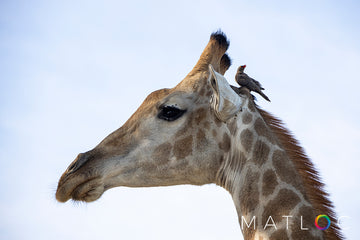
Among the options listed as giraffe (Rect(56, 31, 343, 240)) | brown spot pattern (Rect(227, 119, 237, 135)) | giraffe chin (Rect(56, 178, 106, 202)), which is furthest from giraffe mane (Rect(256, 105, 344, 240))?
giraffe chin (Rect(56, 178, 106, 202))

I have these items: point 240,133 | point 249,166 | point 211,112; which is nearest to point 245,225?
point 249,166

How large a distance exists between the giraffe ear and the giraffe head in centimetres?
1

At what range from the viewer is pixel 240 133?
204 inches

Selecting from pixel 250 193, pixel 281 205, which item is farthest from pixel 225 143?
pixel 281 205

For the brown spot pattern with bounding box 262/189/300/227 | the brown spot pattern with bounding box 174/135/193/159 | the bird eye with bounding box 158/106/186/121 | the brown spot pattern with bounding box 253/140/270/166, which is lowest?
the brown spot pattern with bounding box 262/189/300/227

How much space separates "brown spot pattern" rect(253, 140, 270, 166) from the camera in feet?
16.3

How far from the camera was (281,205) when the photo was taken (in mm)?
4582

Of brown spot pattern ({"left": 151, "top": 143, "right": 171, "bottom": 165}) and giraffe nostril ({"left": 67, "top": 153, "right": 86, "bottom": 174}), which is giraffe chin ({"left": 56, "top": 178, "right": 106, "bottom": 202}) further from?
brown spot pattern ({"left": 151, "top": 143, "right": 171, "bottom": 165})

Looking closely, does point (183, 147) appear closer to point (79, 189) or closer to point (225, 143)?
point (225, 143)

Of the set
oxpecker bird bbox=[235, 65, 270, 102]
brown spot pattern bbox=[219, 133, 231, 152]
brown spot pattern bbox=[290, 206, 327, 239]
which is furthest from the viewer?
oxpecker bird bbox=[235, 65, 270, 102]

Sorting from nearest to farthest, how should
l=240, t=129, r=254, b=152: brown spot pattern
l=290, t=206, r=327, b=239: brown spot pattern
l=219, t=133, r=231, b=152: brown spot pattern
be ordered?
l=290, t=206, r=327, b=239: brown spot pattern
l=240, t=129, r=254, b=152: brown spot pattern
l=219, t=133, r=231, b=152: brown spot pattern

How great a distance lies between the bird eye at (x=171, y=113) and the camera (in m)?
5.46

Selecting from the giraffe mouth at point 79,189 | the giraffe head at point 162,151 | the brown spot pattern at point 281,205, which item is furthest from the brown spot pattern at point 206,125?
the giraffe mouth at point 79,189

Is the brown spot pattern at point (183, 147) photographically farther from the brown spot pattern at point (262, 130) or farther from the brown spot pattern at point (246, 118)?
the brown spot pattern at point (262, 130)
